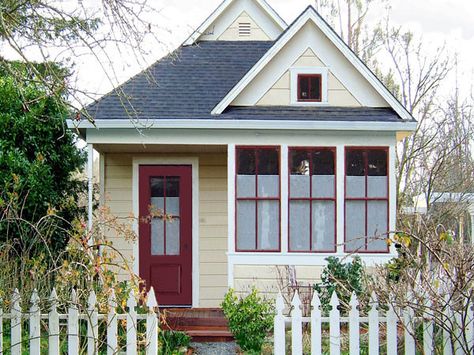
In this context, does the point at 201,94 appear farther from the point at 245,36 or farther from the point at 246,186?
the point at 245,36

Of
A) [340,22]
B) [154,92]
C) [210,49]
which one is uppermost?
[340,22]

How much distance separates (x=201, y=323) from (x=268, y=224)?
1912mm

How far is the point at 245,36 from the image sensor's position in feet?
41.1

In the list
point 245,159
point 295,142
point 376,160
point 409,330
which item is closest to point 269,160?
point 245,159

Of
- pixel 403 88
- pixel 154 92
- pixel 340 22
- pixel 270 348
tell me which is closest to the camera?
pixel 270 348

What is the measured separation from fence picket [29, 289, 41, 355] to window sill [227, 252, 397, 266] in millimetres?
4355

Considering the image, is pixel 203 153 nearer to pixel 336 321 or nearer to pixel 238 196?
pixel 238 196

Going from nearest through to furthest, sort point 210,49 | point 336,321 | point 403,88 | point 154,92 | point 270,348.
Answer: point 336,321 < point 270,348 < point 154,92 < point 210,49 < point 403,88

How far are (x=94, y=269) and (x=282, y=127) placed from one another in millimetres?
4856

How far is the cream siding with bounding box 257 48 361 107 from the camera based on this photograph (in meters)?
9.95

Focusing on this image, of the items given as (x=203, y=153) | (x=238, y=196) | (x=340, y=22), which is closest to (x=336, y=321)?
(x=238, y=196)

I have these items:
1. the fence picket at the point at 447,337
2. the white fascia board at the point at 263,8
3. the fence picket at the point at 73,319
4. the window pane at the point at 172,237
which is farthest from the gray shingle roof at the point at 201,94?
the fence picket at the point at 447,337

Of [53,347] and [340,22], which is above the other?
[340,22]

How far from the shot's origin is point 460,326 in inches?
219
